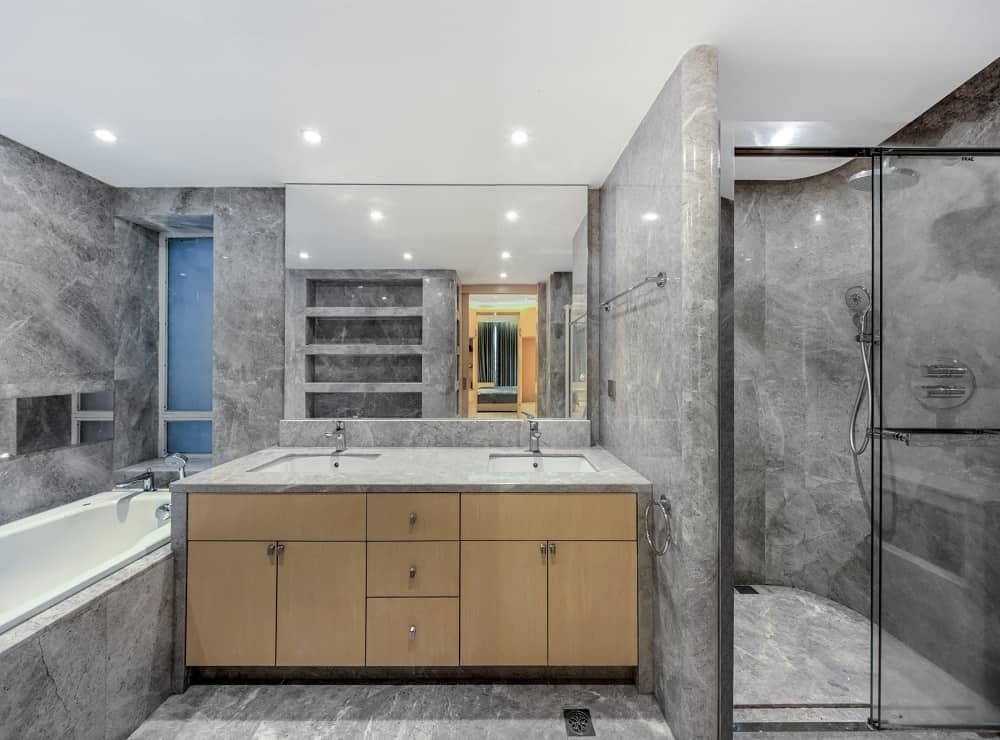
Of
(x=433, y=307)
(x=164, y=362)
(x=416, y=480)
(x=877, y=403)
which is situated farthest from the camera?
(x=164, y=362)

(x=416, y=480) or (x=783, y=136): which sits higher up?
(x=783, y=136)

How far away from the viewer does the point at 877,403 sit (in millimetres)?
1694

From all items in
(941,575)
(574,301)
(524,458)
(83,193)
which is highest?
(83,193)

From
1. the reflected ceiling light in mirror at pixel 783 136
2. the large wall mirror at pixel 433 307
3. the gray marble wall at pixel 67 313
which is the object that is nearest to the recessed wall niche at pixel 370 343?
the large wall mirror at pixel 433 307

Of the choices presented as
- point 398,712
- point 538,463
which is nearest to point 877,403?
point 538,463

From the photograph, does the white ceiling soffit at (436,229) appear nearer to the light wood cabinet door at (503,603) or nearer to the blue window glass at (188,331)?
the blue window glass at (188,331)

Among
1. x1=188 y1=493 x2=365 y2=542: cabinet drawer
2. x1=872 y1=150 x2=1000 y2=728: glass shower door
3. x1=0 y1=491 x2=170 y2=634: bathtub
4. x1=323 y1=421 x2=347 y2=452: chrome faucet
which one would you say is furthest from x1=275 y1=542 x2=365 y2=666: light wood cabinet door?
x1=872 y1=150 x2=1000 y2=728: glass shower door

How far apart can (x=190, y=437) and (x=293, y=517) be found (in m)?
1.55

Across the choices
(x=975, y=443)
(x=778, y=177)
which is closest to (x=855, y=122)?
(x=778, y=177)

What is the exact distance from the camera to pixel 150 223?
2.62m

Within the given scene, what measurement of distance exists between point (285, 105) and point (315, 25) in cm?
49

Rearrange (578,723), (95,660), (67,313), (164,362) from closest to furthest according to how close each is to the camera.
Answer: (95,660) → (578,723) → (67,313) → (164,362)

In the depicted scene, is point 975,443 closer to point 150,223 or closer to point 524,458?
point 524,458

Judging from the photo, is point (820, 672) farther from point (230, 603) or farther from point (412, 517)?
point (230, 603)
